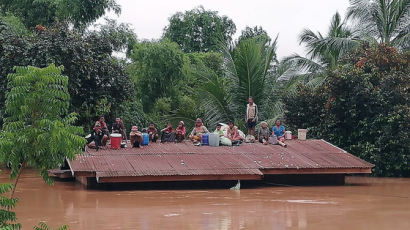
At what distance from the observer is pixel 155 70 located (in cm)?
2523

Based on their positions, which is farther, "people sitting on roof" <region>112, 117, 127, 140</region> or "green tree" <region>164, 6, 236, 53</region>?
"green tree" <region>164, 6, 236, 53</region>

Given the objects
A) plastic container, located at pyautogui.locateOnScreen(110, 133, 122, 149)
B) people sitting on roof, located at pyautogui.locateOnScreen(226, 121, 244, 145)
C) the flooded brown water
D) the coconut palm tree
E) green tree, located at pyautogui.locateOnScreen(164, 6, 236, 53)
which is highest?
→ green tree, located at pyautogui.locateOnScreen(164, 6, 236, 53)

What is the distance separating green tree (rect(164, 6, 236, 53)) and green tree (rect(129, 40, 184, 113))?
10.4 meters

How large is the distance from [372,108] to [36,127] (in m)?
13.0

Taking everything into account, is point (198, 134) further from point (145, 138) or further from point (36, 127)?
point (36, 127)

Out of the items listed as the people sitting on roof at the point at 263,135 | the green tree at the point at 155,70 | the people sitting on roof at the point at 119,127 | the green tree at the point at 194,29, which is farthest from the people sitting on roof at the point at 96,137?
the green tree at the point at 194,29

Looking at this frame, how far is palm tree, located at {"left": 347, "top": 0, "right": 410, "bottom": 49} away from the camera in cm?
2123

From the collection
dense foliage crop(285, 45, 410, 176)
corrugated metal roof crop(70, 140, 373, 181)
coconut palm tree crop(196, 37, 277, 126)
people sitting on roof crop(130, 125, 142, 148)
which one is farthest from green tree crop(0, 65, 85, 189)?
coconut palm tree crop(196, 37, 277, 126)

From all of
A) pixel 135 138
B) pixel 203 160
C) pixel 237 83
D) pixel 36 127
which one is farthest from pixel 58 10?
pixel 36 127

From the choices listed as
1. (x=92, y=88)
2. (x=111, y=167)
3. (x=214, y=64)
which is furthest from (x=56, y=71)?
(x=214, y=64)

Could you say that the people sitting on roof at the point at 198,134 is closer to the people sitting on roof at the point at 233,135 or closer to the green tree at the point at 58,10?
the people sitting on roof at the point at 233,135

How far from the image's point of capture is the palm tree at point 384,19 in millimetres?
21234

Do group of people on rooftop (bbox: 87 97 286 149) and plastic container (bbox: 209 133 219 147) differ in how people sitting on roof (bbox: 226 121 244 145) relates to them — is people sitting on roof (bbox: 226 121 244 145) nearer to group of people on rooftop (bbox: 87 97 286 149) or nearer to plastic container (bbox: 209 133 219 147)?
group of people on rooftop (bbox: 87 97 286 149)

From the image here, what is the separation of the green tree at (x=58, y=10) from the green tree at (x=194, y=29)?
39.6 ft
